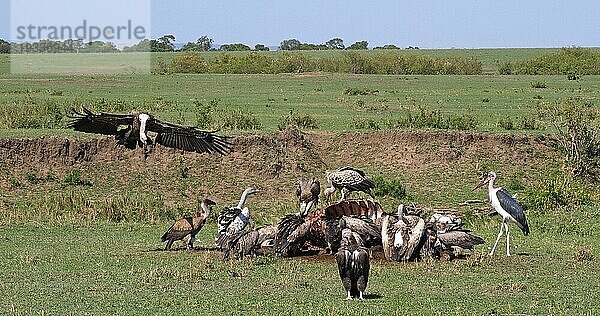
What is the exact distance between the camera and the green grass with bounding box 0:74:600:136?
107 feet

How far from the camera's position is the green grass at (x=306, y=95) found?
32.6 m

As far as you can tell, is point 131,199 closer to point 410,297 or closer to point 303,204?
point 303,204

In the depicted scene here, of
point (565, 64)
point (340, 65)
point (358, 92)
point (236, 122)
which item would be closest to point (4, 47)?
point (340, 65)

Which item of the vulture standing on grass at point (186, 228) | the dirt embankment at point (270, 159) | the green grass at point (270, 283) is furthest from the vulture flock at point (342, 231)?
the dirt embankment at point (270, 159)

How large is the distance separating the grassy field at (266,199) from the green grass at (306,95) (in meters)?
0.15

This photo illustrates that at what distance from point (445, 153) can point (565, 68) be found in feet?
131

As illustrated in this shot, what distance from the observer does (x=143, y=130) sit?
44.2 ft

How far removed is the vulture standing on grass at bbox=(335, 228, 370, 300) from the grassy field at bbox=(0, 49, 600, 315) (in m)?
0.17

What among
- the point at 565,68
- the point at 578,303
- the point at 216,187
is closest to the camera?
the point at 578,303

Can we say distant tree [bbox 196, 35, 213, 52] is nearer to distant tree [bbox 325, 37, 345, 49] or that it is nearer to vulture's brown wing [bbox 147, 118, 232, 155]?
distant tree [bbox 325, 37, 345, 49]

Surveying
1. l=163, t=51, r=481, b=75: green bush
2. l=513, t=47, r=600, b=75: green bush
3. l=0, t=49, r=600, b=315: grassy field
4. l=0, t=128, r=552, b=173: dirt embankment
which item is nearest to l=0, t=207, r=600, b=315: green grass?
l=0, t=49, r=600, b=315: grassy field

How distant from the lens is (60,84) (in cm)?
5053

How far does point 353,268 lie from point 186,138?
4.40m

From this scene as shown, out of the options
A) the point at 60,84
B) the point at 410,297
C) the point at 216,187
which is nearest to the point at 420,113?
the point at 216,187
